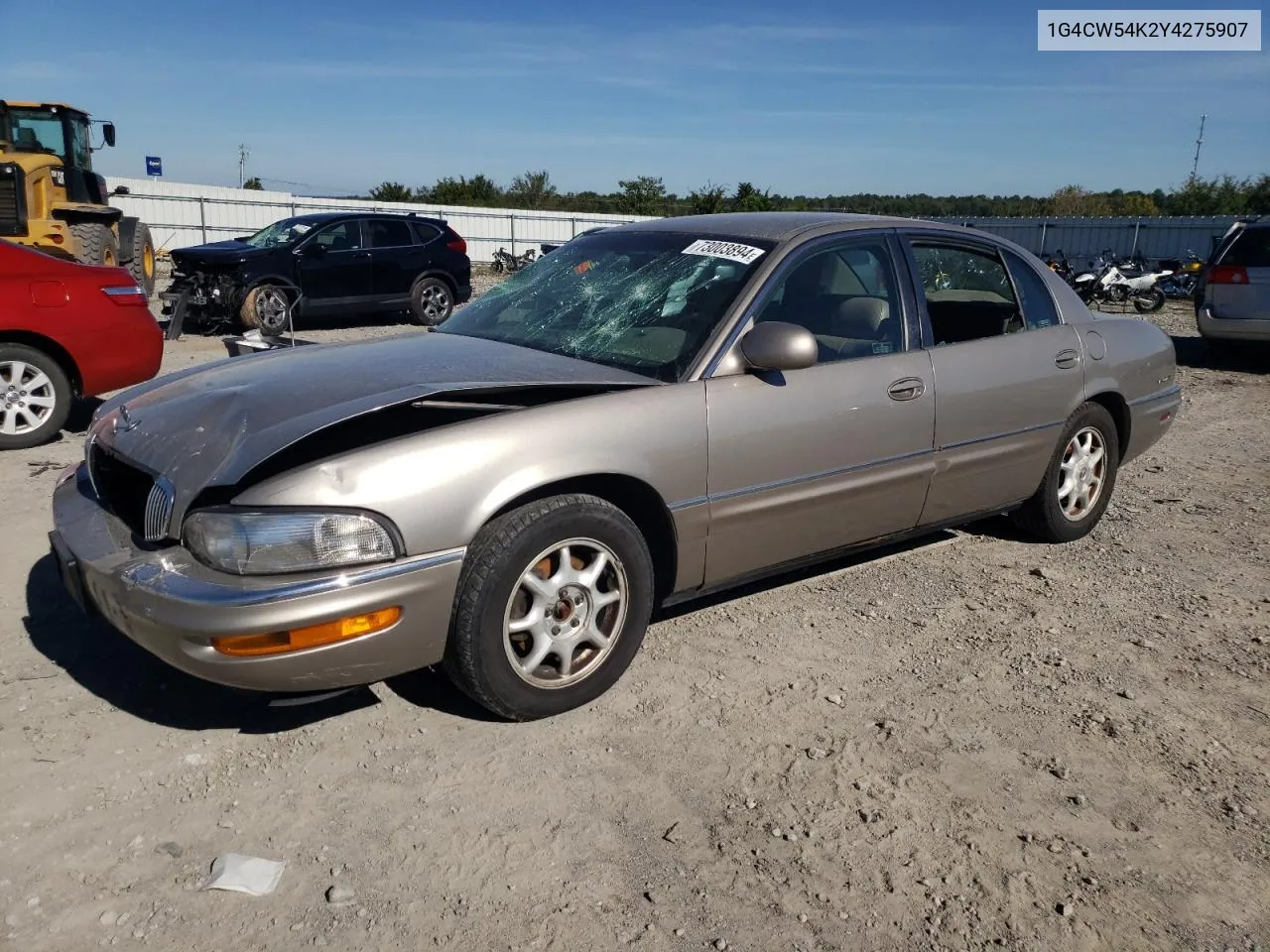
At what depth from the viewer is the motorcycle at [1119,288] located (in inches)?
741

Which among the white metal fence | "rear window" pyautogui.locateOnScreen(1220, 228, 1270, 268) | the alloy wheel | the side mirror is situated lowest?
the alloy wheel

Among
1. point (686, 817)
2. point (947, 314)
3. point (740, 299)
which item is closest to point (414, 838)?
point (686, 817)

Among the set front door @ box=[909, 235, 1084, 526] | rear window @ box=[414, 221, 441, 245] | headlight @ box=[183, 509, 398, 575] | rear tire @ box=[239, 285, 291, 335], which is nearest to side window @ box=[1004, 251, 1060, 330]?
front door @ box=[909, 235, 1084, 526]

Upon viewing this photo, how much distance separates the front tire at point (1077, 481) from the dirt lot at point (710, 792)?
0.74 metres

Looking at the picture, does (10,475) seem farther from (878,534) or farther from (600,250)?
(878,534)

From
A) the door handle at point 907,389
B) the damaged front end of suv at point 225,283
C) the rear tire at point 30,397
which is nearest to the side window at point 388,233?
the damaged front end of suv at point 225,283

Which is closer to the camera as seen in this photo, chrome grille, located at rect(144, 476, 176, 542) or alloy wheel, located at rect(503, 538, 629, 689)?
chrome grille, located at rect(144, 476, 176, 542)

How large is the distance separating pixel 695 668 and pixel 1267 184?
153ft

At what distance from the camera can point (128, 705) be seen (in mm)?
3371

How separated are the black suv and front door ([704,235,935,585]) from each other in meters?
9.32

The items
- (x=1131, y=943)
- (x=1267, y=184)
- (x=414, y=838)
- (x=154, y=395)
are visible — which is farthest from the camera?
(x=1267, y=184)

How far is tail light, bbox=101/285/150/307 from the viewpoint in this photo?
6.78 metres

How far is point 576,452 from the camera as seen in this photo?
320 cm

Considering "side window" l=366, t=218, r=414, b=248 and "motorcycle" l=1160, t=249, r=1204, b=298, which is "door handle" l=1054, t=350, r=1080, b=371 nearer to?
"side window" l=366, t=218, r=414, b=248
